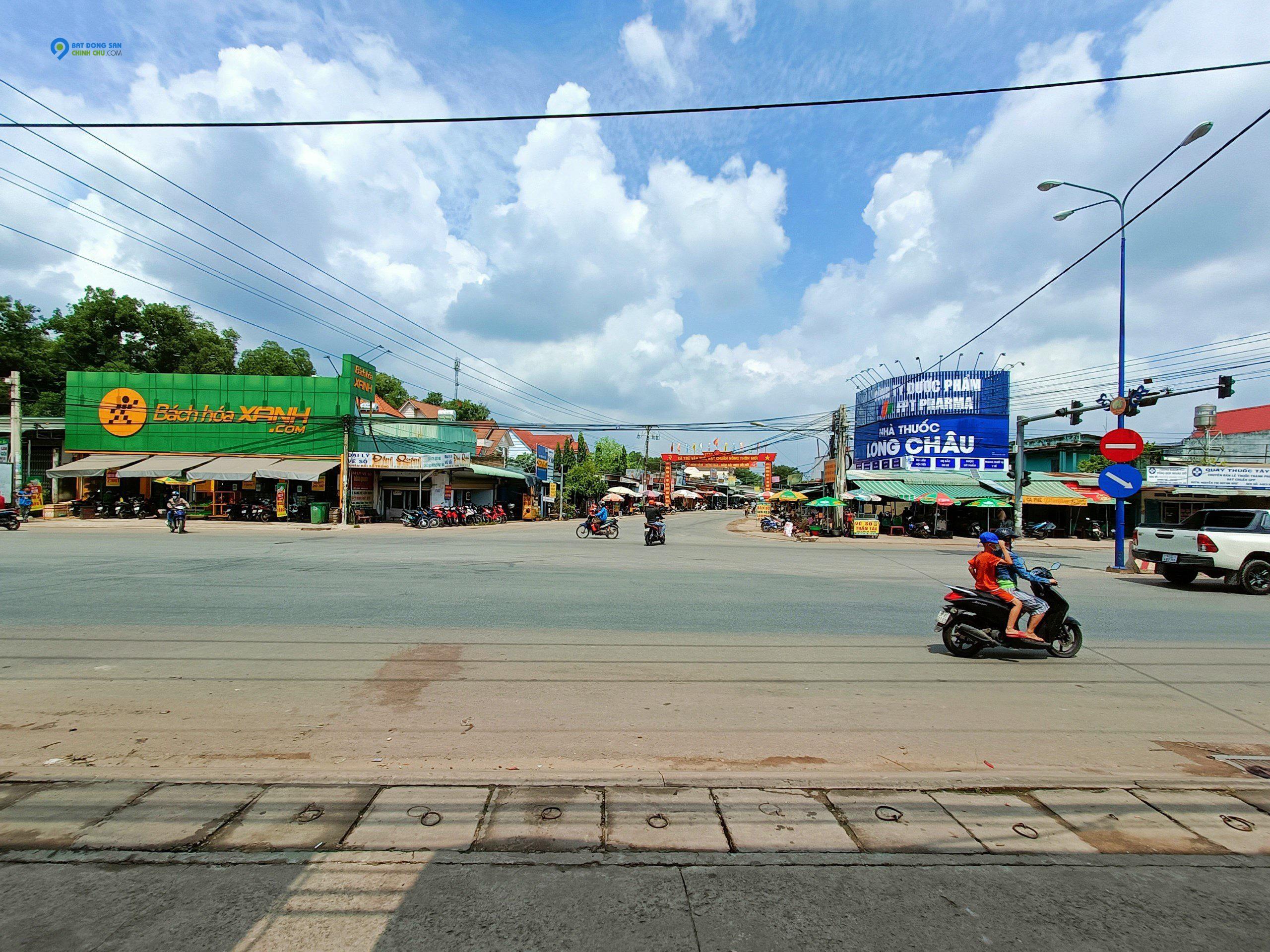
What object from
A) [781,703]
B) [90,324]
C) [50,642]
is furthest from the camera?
[90,324]

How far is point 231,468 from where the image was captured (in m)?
34.3

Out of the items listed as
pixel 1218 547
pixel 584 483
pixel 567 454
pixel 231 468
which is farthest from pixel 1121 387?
pixel 567 454

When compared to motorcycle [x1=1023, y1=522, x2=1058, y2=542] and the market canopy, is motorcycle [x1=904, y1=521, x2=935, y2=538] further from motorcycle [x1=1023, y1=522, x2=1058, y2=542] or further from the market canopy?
the market canopy

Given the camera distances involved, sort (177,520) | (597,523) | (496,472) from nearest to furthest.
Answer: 1. (177,520)
2. (597,523)
3. (496,472)

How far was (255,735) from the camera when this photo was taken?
193 inches

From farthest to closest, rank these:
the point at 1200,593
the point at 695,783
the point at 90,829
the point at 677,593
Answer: the point at 1200,593 < the point at 677,593 < the point at 695,783 < the point at 90,829

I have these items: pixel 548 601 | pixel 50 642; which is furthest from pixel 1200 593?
pixel 50 642

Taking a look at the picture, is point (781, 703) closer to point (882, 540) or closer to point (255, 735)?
point (255, 735)

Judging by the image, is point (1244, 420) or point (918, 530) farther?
point (1244, 420)

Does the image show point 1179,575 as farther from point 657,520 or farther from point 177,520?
point 177,520

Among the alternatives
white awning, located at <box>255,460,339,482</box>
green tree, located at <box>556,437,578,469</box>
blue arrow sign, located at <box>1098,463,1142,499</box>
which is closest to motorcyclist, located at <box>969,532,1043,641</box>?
blue arrow sign, located at <box>1098,463,1142,499</box>

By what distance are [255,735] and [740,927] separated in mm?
3915

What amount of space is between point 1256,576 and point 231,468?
131 feet

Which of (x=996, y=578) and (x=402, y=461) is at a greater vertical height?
(x=402, y=461)
